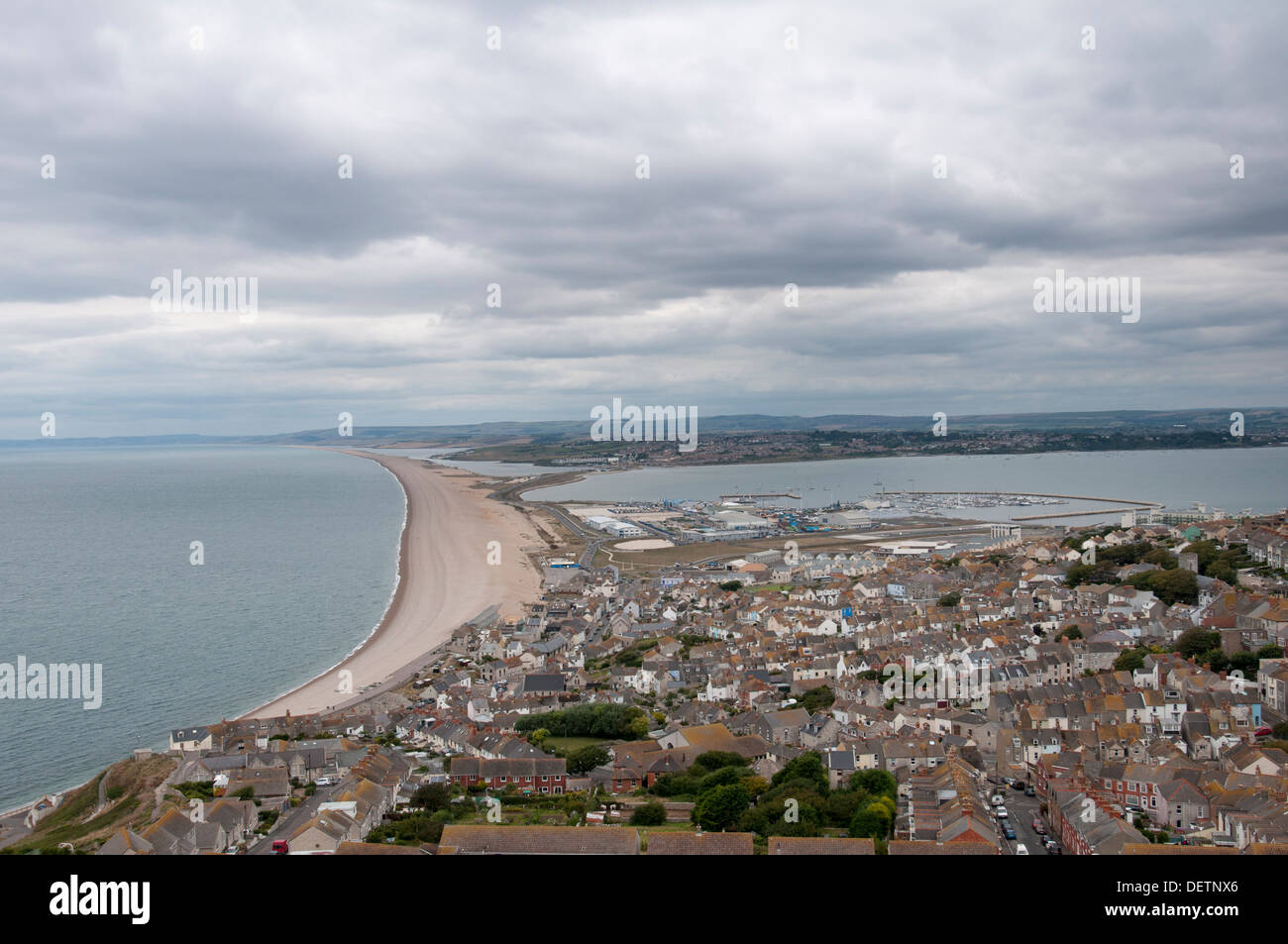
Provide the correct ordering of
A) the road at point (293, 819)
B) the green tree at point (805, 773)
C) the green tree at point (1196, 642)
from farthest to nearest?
the green tree at point (1196, 642)
the green tree at point (805, 773)
the road at point (293, 819)

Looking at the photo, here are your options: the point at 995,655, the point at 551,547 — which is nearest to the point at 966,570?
the point at 995,655

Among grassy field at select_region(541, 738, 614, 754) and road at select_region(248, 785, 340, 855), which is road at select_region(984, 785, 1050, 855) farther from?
road at select_region(248, 785, 340, 855)

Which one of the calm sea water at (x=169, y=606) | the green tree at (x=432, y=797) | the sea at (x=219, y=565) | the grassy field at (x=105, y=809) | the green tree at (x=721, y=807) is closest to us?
the green tree at (x=721, y=807)

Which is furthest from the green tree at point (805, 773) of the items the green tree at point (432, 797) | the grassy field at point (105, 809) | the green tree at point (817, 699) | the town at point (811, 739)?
the grassy field at point (105, 809)

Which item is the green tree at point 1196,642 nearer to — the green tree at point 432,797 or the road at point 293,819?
the green tree at point 432,797

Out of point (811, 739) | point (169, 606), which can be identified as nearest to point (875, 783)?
point (811, 739)

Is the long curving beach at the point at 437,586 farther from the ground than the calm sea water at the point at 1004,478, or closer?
closer

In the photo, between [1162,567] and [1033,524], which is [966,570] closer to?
[1162,567]

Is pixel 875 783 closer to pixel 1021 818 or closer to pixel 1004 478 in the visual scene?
pixel 1021 818
